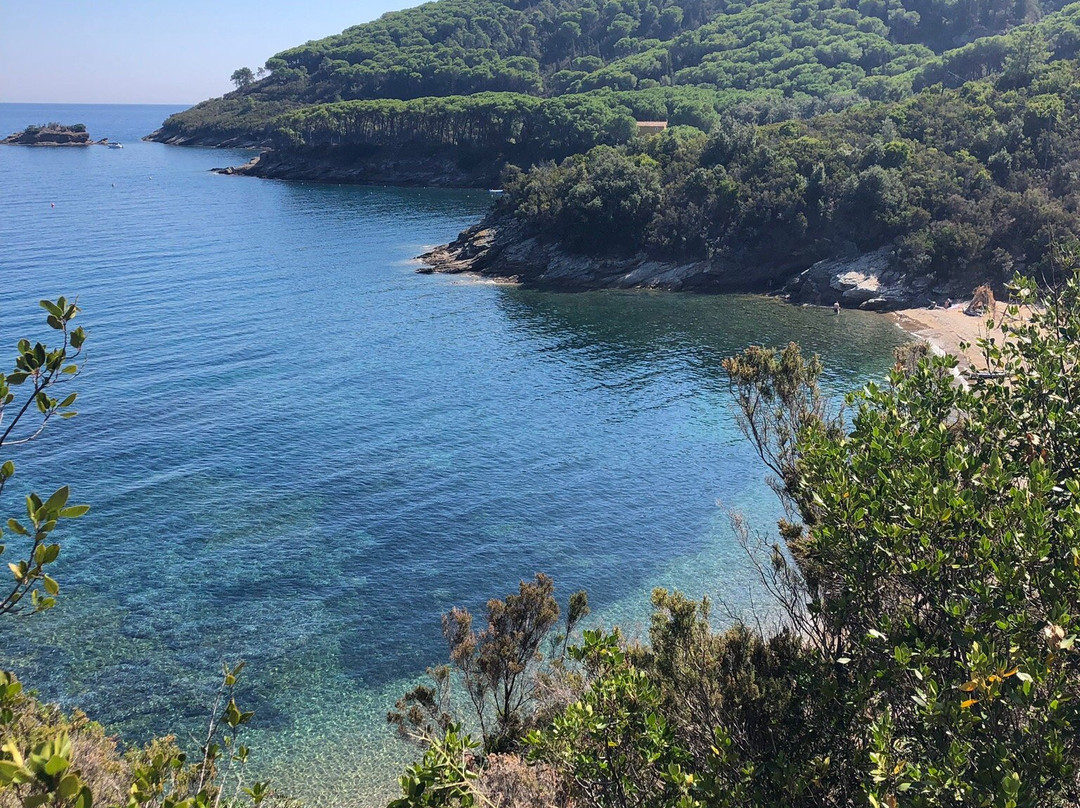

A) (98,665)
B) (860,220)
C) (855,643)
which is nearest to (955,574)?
(855,643)

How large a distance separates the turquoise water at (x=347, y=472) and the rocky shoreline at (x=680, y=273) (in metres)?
3.90

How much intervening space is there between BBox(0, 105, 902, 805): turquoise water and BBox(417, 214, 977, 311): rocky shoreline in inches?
154

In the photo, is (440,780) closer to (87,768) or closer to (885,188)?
(87,768)

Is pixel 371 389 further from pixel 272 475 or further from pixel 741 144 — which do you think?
pixel 741 144

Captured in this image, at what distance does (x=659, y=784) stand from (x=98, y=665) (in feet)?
71.3

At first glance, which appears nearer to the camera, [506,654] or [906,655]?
[906,655]

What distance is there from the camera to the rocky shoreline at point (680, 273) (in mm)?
69375

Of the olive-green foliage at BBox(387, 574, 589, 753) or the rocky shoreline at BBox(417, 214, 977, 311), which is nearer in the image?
the olive-green foliage at BBox(387, 574, 589, 753)

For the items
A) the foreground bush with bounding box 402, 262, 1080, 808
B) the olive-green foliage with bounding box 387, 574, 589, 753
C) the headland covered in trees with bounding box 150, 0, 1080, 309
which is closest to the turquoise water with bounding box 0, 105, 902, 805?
the olive-green foliage with bounding box 387, 574, 589, 753

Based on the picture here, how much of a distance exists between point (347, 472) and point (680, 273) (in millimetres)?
46754

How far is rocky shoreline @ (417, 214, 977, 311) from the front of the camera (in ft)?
228

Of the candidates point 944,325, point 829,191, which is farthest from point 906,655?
point 829,191

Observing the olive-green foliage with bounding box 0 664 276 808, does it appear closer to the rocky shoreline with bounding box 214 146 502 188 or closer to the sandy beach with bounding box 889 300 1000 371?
the sandy beach with bounding box 889 300 1000 371

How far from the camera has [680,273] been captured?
7825 cm
